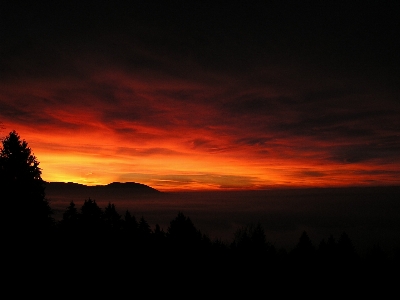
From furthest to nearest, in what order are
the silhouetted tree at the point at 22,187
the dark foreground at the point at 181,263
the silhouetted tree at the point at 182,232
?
the silhouetted tree at the point at 182,232, the dark foreground at the point at 181,263, the silhouetted tree at the point at 22,187

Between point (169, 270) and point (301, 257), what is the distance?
582 inches

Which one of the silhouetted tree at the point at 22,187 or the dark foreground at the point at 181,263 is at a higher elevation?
the silhouetted tree at the point at 22,187

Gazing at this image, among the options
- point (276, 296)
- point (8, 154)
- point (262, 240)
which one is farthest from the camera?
point (262, 240)

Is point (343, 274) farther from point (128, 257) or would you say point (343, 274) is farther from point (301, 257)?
point (128, 257)

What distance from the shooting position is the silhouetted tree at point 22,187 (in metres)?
18.3

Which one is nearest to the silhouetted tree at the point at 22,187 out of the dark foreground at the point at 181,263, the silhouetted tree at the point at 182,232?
the dark foreground at the point at 181,263

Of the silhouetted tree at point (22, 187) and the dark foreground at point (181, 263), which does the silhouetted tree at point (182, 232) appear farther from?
the silhouetted tree at point (22, 187)

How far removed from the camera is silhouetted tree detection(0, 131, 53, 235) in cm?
1828

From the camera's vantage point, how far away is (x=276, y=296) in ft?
89.8

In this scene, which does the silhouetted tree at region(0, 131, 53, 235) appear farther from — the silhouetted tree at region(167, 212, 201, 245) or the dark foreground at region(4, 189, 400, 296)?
the silhouetted tree at region(167, 212, 201, 245)

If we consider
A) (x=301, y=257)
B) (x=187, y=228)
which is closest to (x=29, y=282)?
(x=187, y=228)

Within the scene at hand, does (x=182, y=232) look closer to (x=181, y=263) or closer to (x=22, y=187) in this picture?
(x=181, y=263)

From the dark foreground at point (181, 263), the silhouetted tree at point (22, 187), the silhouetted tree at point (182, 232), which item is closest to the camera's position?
the silhouetted tree at point (22, 187)

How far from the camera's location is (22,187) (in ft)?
65.0
